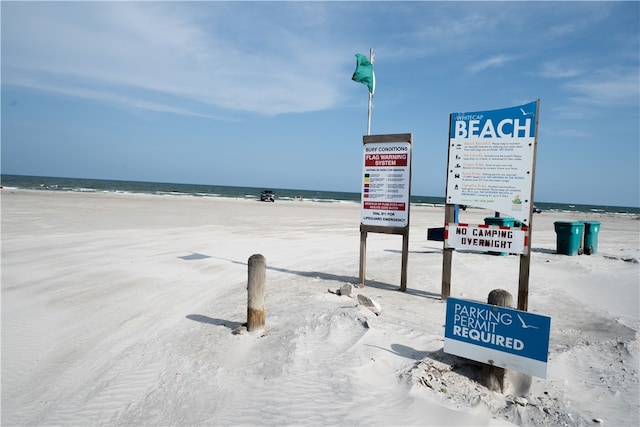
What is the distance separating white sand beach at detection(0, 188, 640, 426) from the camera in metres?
3.86

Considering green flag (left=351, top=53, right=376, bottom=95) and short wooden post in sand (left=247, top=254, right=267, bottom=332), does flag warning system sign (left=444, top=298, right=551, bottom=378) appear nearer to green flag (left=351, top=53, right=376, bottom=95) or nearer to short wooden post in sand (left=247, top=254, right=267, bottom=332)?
short wooden post in sand (left=247, top=254, right=267, bottom=332)

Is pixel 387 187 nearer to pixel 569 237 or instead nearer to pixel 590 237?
pixel 569 237

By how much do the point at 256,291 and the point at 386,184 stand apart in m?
3.90

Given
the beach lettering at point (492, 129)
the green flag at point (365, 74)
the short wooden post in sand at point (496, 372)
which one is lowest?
the short wooden post in sand at point (496, 372)

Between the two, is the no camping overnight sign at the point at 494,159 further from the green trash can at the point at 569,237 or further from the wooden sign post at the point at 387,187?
the green trash can at the point at 569,237

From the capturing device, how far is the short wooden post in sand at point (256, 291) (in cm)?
533

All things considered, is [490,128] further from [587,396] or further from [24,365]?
[24,365]

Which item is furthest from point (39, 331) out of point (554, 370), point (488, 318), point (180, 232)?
point (180, 232)

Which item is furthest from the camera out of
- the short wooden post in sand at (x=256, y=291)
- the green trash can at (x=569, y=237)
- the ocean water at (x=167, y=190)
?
the ocean water at (x=167, y=190)

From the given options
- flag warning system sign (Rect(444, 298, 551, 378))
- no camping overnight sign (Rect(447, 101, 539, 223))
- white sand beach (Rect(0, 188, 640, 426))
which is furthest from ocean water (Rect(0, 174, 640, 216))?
flag warning system sign (Rect(444, 298, 551, 378))

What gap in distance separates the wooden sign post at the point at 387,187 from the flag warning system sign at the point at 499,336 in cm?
375

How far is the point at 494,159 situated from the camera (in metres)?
6.56

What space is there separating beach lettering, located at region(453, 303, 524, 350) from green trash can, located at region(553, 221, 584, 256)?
10.6 metres

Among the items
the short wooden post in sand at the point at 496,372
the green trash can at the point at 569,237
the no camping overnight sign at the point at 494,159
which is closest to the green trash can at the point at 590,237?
the green trash can at the point at 569,237
